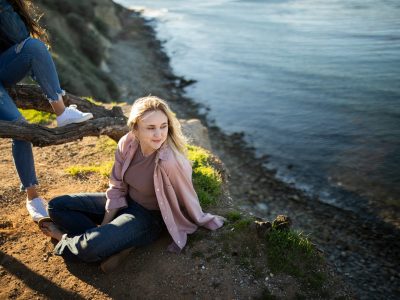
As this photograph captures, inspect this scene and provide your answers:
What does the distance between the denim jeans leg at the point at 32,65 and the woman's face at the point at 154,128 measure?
149 cm

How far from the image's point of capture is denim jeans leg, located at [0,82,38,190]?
5852 mm

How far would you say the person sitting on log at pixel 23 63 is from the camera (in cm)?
550

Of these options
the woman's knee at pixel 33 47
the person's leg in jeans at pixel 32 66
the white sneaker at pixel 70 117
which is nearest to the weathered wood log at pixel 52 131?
the white sneaker at pixel 70 117

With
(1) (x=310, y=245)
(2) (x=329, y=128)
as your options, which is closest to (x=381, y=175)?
(2) (x=329, y=128)

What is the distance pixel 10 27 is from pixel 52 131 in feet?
5.46

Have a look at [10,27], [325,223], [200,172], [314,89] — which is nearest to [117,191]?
[10,27]

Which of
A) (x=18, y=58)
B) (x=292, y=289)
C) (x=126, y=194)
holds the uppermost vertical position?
(x=18, y=58)

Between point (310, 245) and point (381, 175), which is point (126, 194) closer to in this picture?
point (310, 245)

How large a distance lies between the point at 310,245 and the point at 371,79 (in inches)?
758

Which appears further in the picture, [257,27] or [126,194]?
[257,27]

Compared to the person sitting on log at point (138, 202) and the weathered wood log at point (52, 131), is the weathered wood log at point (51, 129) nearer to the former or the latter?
the weathered wood log at point (52, 131)

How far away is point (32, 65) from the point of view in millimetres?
5613

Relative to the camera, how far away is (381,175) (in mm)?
13836

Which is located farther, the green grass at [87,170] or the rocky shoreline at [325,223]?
the rocky shoreline at [325,223]
